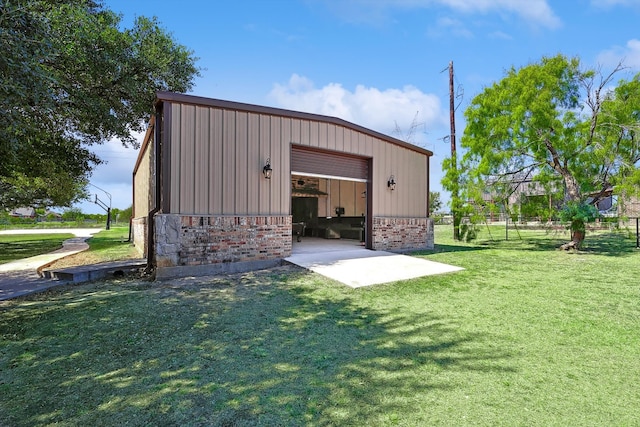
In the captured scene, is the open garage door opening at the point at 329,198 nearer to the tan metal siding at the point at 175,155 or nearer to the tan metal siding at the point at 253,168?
the tan metal siding at the point at 253,168

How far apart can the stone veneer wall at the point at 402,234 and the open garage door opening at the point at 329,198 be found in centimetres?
36

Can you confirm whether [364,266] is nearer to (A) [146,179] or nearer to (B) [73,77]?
(B) [73,77]

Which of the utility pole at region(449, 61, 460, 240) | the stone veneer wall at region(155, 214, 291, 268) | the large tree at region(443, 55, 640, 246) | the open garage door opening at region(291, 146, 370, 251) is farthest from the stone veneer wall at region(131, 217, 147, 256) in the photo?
the large tree at region(443, 55, 640, 246)

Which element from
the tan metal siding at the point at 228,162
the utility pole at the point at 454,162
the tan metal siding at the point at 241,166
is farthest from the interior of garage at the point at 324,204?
the tan metal siding at the point at 228,162

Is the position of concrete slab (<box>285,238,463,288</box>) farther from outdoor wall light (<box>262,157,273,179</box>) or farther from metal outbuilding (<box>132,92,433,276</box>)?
outdoor wall light (<box>262,157,273,179</box>)

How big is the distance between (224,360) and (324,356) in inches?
35.5

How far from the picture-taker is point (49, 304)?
16.5 feet

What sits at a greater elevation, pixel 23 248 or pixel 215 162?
pixel 215 162

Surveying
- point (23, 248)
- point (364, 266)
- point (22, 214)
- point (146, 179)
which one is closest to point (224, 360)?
point (364, 266)

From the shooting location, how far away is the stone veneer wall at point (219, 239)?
6.32 meters

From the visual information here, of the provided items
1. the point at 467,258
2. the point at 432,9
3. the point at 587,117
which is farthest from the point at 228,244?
the point at 587,117

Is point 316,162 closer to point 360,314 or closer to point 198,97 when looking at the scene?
point 198,97

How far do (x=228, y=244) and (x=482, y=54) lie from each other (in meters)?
9.98

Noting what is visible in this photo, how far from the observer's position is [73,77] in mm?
7449
